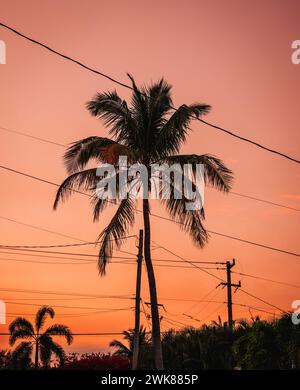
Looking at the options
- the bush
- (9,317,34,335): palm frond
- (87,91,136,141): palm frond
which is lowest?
the bush

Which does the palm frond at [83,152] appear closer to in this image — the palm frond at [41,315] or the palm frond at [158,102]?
the palm frond at [158,102]

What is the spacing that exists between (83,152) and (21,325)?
1456 inches

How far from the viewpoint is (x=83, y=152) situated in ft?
61.8

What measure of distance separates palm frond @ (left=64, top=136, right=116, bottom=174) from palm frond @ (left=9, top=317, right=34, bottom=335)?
1426 inches

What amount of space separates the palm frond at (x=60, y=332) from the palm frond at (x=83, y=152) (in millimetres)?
33492

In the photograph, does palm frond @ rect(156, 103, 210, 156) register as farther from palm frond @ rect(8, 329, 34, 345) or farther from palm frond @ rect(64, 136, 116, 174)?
palm frond @ rect(8, 329, 34, 345)

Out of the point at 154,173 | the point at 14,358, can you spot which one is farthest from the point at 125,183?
the point at 14,358

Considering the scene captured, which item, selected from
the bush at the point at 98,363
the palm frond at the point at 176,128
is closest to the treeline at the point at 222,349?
the bush at the point at 98,363

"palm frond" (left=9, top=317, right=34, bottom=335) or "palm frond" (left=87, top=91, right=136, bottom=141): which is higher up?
"palm frond" (left=87, top=91, right=136, bottom=141)

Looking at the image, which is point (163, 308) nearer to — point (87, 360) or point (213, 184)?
point (87, 360)

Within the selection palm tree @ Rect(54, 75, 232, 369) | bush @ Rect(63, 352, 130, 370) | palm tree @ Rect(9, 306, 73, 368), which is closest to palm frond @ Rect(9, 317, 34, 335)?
palm tree @ Rect(9, 306, 73, 368)

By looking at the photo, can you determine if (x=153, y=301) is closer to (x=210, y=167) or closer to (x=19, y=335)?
(x=210, y=167)

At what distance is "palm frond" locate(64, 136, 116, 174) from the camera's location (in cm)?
1873
